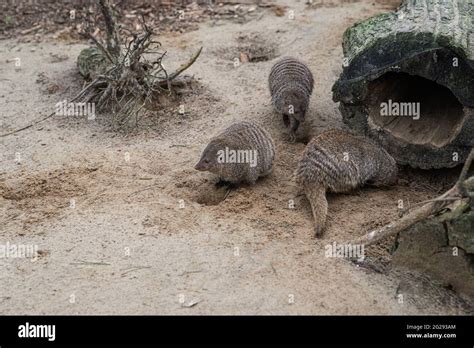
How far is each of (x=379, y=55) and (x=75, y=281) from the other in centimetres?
241

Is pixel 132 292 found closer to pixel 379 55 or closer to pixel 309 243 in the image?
pixel 309 243

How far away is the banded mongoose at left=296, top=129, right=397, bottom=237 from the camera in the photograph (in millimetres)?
4340

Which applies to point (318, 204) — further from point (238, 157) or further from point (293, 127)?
point (293, 127)

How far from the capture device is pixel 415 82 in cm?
507

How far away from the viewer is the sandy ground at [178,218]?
11.3 feet

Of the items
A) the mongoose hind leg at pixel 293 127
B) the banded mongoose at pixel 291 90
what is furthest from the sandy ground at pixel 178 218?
the banded mongoose at pixel 291 90

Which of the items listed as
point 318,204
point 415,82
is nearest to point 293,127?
point 415,82

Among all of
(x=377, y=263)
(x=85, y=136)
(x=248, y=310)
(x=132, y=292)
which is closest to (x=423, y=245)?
(x=377, y=263)

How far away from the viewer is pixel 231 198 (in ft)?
14.7

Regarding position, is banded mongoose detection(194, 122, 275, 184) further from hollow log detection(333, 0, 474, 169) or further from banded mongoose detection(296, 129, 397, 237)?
hollow log detection(333, 0, 474, 169)

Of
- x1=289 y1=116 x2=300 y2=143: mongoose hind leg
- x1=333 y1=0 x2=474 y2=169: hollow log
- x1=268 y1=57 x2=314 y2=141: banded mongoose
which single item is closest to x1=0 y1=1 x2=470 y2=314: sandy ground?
x1=289 y1=116 x2=300 y2=143: mongoose hind leg

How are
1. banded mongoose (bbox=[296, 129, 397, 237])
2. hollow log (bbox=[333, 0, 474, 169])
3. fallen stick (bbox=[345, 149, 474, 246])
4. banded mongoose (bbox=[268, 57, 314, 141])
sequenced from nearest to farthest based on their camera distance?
1. fallen stick (bbox=[345, 149, 474, 246])
2. hollow log (bbox=[333, 0, 474, 169])
3. banded mongoose (bbox=[296, 129, 397, 237])
4. banded mongoose (bbox=[268, 57, 314, 141])

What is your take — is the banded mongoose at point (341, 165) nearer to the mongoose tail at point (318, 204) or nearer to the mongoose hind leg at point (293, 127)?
the mongoose tail at point (318, 204)

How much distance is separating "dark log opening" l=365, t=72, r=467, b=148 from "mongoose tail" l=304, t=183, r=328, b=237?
2.57 feet
